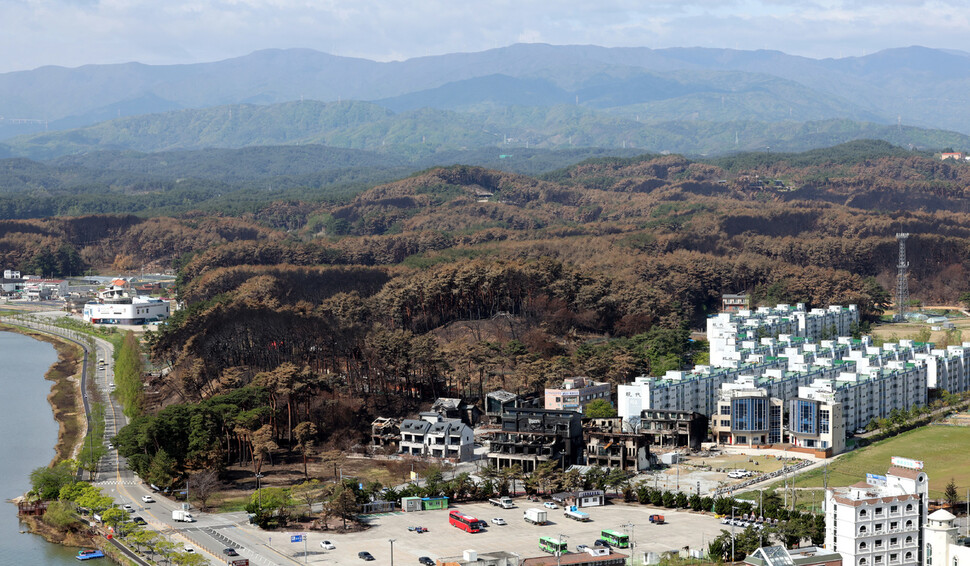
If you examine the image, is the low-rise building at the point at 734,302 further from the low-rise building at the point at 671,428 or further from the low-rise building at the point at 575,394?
the low-rise building at the point at 671,428

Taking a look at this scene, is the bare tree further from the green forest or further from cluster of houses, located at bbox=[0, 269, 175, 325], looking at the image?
cluster of houses, located at bbox=[0, 269, 175, 325]

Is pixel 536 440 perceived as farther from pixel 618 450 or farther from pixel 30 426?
pixel 30 426

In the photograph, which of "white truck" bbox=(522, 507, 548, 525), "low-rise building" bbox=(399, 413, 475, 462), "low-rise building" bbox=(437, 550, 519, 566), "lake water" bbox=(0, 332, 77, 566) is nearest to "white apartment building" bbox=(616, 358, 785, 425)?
"low-rise building" bbox=(399, 413, 475, 462)

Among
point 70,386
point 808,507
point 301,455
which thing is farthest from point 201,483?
point 70,386

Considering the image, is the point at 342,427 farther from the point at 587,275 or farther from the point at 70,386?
the point at 587,275

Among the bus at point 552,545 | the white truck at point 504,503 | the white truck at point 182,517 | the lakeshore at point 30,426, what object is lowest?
the lakeshore at point 30,426

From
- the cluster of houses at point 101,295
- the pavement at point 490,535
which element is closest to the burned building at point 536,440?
the pavement at point 490,535
